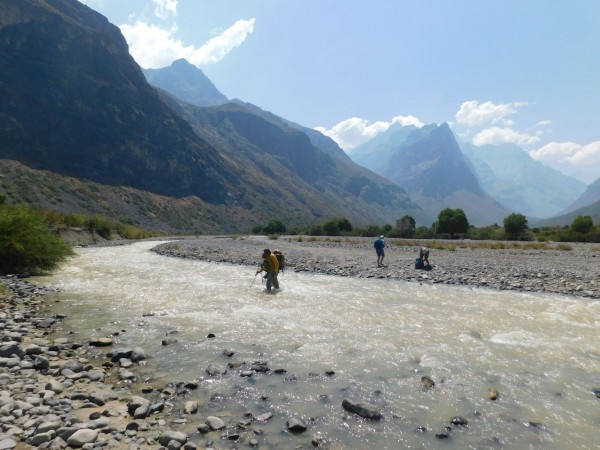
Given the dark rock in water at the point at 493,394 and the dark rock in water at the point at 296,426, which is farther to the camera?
the dark rock in water at the point at 493,394

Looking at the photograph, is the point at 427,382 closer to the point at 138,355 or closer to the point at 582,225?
the point at 138,355

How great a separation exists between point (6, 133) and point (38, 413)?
442 ft

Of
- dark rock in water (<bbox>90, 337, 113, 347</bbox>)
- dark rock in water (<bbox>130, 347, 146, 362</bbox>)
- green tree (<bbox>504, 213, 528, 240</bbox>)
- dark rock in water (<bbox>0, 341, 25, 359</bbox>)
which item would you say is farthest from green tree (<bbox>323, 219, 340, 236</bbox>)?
dark rock in water (<bbox>0, 341, 25, 359</bbox>)

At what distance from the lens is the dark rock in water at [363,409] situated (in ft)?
22.2

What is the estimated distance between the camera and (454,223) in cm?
7394

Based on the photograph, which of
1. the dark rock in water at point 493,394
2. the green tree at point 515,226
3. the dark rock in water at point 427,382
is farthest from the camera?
the green tree at point 515,226

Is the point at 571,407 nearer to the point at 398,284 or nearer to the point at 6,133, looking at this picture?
the point at 398,284

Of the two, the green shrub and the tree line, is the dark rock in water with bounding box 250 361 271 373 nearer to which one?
the green shrub

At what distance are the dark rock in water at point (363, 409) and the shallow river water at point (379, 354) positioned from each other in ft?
0.47

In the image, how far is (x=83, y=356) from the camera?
9.15 metres

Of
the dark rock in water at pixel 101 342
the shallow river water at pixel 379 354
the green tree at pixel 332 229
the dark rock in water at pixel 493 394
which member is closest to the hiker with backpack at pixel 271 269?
the shallow river water at pixel 379 354

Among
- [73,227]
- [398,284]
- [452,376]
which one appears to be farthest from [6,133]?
[452,376]

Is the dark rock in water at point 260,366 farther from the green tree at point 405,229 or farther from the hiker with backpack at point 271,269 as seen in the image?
the green tree at point 405,229

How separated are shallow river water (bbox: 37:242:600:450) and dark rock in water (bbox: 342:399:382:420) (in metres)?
0.14
